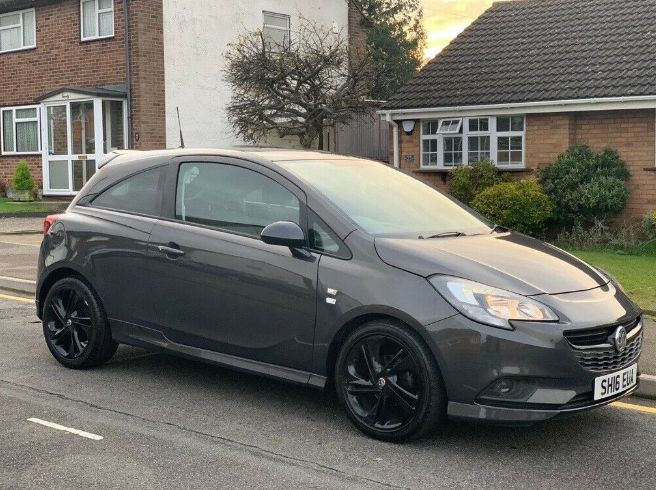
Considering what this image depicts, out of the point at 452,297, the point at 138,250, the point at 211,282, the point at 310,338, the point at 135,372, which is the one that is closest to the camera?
the point at 452,297

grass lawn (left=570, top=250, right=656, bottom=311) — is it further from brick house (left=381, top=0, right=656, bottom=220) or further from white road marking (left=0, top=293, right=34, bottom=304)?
white road marking (left=0, top=293, right=34, bottom=304)

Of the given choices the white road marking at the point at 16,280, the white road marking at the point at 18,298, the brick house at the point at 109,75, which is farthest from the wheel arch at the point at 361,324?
the brick house at the point at 109,75

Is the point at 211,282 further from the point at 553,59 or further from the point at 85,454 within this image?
the point at 553,59

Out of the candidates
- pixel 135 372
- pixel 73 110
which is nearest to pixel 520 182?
pixel 135 372

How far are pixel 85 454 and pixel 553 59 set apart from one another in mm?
16170

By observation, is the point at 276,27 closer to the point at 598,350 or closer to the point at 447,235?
the point at 447,235

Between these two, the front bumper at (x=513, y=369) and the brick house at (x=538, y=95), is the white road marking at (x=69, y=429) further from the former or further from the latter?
the brick house at (x=538, y=95)

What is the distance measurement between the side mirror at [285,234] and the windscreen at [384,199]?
0.34 meters

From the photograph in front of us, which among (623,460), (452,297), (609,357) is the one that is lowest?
(623,460)

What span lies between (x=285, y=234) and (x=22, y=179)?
68.3ft

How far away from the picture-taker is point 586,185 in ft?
54.4

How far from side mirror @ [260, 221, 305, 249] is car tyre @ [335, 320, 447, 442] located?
66 cm

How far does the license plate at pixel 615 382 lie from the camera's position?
482 cm

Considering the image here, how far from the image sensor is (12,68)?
2678 cm
